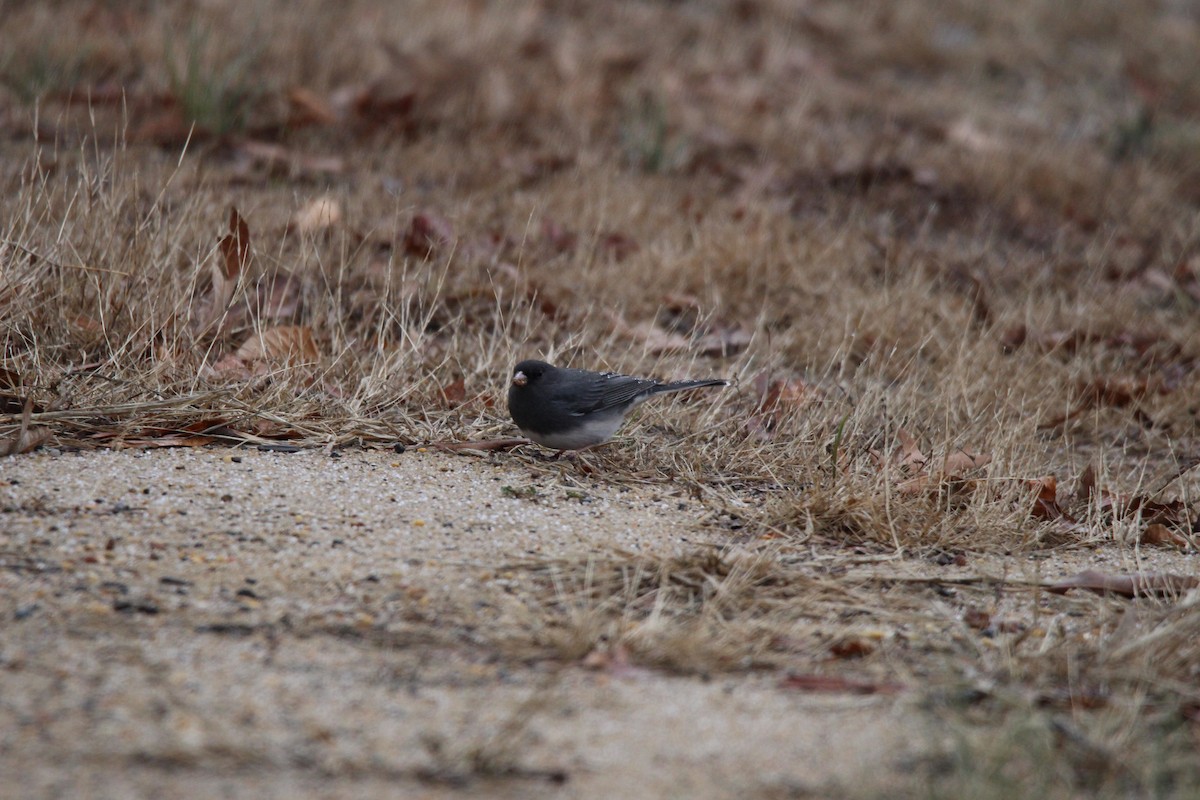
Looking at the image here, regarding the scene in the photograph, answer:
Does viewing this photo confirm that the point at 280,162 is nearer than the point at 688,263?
No

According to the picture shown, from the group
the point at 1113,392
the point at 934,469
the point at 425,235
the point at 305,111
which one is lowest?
the point at 1113,392

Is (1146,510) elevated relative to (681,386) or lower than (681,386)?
lower

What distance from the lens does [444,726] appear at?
211 cm

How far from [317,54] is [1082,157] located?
4282 mm

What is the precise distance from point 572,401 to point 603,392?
186mm

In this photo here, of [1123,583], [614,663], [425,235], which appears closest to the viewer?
[614,663]

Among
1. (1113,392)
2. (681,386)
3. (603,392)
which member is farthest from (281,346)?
(1113,392)

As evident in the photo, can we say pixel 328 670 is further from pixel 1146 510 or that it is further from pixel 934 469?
pixel 1146 510

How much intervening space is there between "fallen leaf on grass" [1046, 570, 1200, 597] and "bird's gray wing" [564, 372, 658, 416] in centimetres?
130

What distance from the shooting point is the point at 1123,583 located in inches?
113

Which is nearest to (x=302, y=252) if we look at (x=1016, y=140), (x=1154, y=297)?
(x=1154, y=297)

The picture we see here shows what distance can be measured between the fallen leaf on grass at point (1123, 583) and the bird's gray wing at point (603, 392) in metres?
1.30

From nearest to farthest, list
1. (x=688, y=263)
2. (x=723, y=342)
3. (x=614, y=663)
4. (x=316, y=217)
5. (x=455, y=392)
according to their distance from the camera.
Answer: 1. (x=614, y=663)
2. (x=455, y=392)
3. (x=723, y=342)
4. (x=316, y=217)
5. (x=688, y=263)

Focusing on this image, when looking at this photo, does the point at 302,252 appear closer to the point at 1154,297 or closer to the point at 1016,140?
the point at 1154,297
